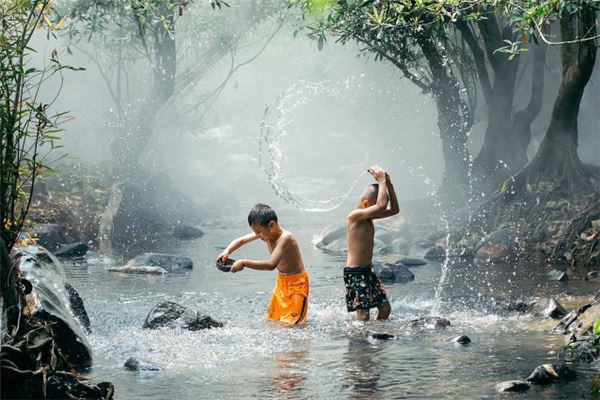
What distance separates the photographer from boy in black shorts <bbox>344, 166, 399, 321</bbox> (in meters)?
11.3

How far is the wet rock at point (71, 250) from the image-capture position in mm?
19906

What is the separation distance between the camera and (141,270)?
17375mm

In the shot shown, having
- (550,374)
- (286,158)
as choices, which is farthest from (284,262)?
(286,158)

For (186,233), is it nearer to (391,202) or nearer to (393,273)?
(393,273)

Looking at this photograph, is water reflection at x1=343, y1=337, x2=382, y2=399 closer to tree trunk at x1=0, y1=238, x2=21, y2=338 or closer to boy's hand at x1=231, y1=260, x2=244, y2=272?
boy's hand at x1=231, y1=260, x2=244, y2=272

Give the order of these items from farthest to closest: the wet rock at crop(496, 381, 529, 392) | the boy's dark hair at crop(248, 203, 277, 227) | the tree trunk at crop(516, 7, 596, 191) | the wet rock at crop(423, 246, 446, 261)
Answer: the wet rock at crop(423, 246, 446, 261), the tree trunk at crop(516, 7, 596, 191), the boy's dark hair at crop(248, 203, 277, 227), the wet rock at crop(496, 381, 529, 392)

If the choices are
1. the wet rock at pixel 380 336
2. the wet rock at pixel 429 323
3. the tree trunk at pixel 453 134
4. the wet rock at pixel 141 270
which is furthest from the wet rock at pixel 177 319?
the tree trunk at pixel 453 134

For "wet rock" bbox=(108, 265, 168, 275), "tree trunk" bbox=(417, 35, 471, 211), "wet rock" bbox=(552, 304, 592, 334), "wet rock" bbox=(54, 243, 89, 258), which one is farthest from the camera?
"tree trunk" bbox=(417, 35, 471, 211)

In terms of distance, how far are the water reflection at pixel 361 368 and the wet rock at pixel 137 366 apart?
184 centimetres

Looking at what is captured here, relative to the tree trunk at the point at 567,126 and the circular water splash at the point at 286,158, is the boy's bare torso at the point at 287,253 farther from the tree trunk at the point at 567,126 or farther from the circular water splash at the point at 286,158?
the circular water splash at the point at 286,158

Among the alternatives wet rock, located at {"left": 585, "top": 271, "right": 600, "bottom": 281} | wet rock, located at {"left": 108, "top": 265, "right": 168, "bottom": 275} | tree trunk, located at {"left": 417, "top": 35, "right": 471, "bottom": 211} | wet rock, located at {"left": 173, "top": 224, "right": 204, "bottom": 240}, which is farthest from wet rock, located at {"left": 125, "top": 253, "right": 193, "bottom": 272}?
tree trunk, located at {"left": 417, "top": 35, "right": 471, "bottom": 211}

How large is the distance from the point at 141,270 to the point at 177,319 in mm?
6524

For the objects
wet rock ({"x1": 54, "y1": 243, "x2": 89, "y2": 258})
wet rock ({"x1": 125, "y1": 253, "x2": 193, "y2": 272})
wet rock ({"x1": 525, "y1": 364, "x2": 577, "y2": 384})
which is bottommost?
wet rock ({"x1": 525, "y1": 364, "x2": 577, "y2": 384})

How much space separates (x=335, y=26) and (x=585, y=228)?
6399mm
